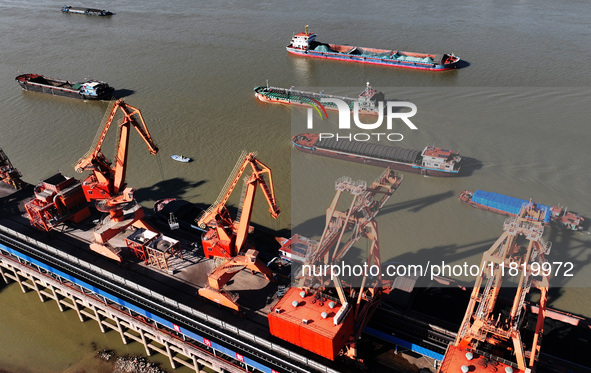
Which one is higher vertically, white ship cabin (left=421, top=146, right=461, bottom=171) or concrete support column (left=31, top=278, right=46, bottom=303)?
→ white ship cabin (left=421, top=146, right=461, bottom=171)

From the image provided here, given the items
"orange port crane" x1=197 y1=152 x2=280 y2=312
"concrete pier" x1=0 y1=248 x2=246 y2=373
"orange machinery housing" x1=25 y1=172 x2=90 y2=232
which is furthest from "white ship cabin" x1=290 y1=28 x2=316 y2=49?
"concrete pier" x1=0 y1=248 x2=246 y2=373

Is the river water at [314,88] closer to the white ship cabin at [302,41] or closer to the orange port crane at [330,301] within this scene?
the white ship cabin at [302,41]

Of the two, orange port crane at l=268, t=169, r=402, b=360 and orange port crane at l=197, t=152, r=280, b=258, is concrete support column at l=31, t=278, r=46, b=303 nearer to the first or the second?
orange port crane at l=197, t=152, r=280, b=258

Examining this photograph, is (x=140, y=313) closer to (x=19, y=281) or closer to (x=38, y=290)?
(x=38, y=290)

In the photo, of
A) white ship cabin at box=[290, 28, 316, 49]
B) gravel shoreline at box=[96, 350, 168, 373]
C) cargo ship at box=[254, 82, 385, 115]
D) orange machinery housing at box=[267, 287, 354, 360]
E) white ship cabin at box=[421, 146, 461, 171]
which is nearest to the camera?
orange machinery housing at box=[267, 287, 354, 360]

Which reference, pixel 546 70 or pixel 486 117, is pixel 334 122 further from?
pixel 546 70

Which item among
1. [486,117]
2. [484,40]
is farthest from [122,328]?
[484,40]
